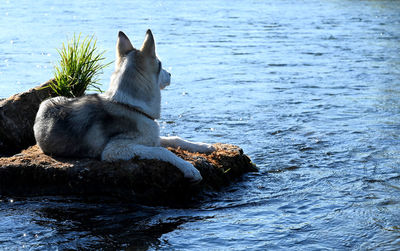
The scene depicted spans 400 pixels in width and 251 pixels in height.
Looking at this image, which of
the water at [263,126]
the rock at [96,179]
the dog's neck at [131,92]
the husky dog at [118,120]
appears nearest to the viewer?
the water at [263,126]

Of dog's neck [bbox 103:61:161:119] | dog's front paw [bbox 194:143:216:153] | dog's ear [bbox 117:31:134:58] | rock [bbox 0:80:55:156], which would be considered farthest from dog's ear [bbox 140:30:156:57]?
rock [bbox 0:80:55:156]

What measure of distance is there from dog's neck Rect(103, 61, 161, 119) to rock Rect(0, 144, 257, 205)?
79 cm

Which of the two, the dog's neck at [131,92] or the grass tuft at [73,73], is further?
the grass tuft at [73,73]

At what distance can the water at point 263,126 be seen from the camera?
21.4 ft

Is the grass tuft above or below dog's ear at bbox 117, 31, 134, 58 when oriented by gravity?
below

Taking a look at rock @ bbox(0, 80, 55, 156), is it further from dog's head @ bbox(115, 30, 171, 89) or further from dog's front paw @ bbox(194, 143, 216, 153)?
dog's front paw @ bbox(194, 143, 216, 153)

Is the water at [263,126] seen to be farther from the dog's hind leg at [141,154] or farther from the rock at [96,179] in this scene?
the dog's hind leg at [141,154]

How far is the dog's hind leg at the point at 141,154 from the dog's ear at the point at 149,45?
127 centimetres

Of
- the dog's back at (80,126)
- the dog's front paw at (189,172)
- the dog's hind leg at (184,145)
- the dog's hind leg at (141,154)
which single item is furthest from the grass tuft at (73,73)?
the dog's front paw at (189,172)

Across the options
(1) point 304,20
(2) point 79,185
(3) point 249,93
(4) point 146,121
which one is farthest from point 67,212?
(1) point 304,20

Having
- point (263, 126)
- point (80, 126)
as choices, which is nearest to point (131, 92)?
point (80, 126)

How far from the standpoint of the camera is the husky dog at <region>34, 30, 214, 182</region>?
7.29 meters

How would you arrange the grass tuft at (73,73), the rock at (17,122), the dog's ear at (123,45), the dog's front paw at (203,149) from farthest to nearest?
1. the grass tuft at (73,73)
2. the rock at (17,122)
3. the dog's front paw at (203,149)
4. the dog's ear at (123,45)

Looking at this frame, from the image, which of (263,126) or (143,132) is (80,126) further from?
(263,126)
